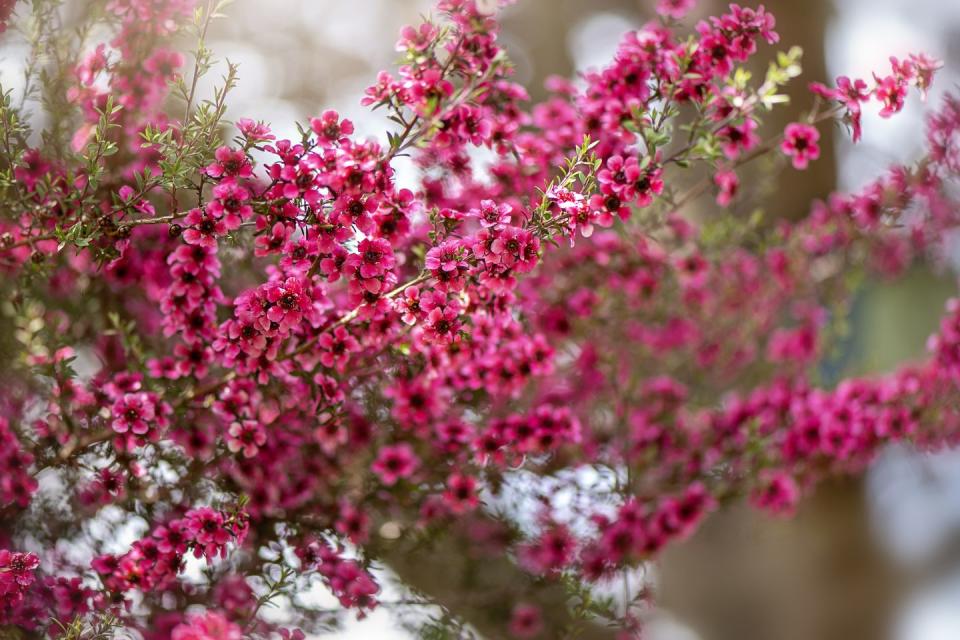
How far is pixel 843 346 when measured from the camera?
105 inches

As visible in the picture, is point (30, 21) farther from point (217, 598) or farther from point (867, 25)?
point (867, 25)

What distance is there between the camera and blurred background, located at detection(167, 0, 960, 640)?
235 centimetres

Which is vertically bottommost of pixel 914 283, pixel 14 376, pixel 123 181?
pixel 14 376

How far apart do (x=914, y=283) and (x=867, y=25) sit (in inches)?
51.8

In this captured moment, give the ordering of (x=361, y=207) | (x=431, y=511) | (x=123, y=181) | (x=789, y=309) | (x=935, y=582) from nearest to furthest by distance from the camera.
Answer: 1. (x=361, y=207)
2. (x=123, y=181)
3. (x=431, y=511)
4. (x=789, y=309)
5. (x=935, y=582)

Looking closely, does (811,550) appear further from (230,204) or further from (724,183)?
(230,204)

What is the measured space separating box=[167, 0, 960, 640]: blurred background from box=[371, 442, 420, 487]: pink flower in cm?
89

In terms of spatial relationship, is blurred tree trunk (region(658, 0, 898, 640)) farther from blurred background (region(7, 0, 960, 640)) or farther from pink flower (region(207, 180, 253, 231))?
pink flower (region(207, 180, 253, 231))

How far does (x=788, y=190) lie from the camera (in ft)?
7.85

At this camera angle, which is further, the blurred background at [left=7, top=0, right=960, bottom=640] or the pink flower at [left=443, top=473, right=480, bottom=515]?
the blurred background at [left=7, top=0, right=960, bottom=640]

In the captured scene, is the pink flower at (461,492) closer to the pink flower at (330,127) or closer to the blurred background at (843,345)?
the pink flower at (330,127)

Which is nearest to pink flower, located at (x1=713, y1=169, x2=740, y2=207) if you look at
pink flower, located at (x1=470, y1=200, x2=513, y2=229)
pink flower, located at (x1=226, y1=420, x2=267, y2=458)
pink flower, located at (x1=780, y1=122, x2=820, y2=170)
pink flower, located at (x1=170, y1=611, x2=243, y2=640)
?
pink flower, located at (x1=780, y1=122, x2=820, y2=170)

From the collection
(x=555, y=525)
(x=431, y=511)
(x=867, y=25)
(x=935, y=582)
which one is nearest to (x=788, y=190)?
(x=867, y=25)

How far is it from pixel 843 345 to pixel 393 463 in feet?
6.16
